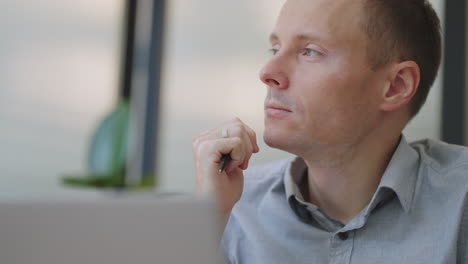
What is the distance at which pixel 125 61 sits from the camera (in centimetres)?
284

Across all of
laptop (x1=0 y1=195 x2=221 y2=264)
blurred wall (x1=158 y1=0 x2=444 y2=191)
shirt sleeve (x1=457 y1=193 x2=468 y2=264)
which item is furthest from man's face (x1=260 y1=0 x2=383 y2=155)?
blurred wall (x1=158 y1=0 x2=444 y2=191)

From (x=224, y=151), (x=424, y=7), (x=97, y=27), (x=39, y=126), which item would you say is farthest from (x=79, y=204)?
(x=97, y=27)

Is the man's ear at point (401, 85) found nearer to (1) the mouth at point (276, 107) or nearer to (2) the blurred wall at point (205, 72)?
(1) the mouth at point (276, 107)

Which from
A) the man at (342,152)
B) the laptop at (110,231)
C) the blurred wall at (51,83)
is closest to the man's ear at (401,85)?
the man at (342,152)

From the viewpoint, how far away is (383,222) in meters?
1.21

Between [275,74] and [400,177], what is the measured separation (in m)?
0.37

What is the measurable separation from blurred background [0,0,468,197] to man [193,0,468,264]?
1.08 m

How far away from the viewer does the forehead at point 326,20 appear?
4.18 ft

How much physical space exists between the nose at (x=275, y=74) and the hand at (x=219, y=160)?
125 mm

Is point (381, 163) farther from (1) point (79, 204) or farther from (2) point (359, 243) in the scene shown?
(1) point (79, 204)

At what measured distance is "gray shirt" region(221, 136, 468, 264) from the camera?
115 cm

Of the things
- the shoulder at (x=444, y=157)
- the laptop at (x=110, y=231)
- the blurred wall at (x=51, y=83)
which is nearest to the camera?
the laptop at (x=110, y=231)

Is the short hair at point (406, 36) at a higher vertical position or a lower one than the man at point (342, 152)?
higher

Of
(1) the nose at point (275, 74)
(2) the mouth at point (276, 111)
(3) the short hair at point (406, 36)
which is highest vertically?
(3) the short hair at point (406, 36)
